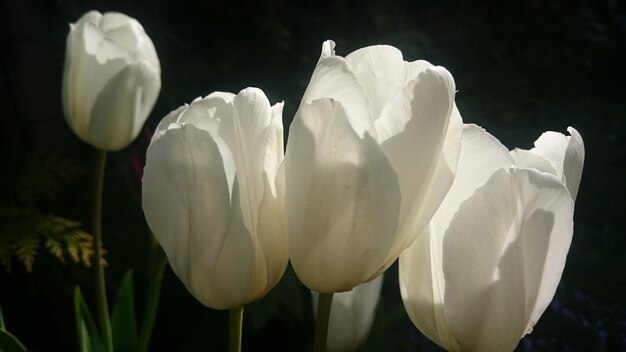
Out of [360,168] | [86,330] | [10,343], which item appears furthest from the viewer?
[86,330]

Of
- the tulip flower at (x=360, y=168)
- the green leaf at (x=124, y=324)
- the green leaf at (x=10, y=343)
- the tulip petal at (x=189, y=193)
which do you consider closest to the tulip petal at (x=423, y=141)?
the tulip flower at (x=360, y=168)

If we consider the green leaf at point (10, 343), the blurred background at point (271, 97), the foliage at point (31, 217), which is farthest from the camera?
the blurred background at point (271, 97)

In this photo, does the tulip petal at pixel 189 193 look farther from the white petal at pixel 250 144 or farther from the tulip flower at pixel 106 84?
the tulip flower at pixel 106 84

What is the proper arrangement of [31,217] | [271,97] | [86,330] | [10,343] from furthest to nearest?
1. [271,97]
2. [31,217]
3. [86,330]
4. [10,343]

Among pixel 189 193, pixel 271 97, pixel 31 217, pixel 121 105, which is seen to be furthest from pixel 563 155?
pixel 271 97

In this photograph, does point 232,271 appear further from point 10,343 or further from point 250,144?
point 10,343

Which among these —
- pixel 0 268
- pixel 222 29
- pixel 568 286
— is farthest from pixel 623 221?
pixel 0 268

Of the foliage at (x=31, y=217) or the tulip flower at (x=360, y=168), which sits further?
the foliage at (x=31, y=217)
